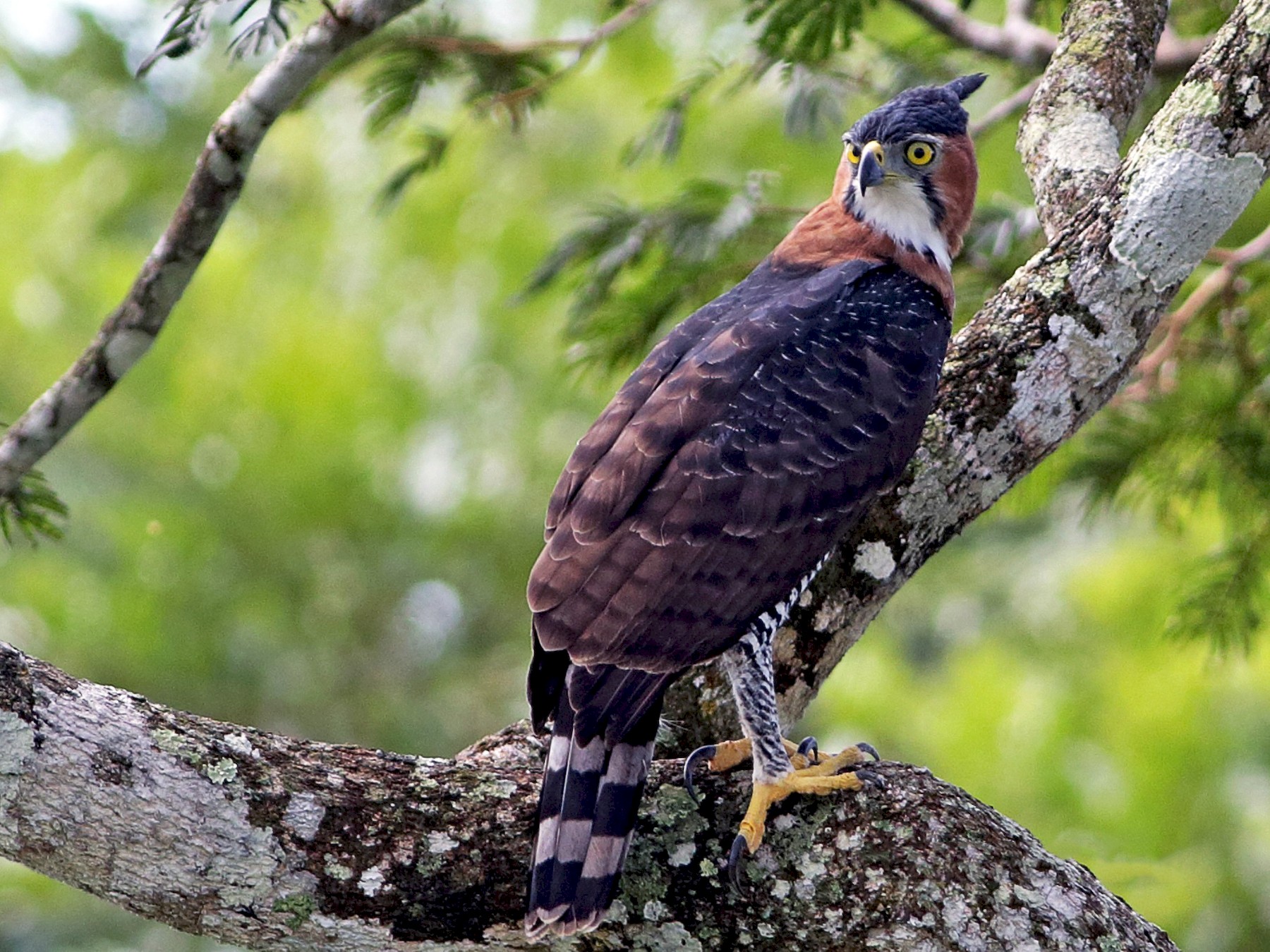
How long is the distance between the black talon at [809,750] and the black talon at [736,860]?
1.46ft

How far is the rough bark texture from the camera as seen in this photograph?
2393 mm

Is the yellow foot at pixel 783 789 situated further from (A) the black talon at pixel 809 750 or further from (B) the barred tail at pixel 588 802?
(B) the barred tail at pixel 588 802

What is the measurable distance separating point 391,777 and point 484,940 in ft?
1.12

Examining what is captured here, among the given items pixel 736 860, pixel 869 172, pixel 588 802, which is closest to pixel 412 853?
pixel 588 802

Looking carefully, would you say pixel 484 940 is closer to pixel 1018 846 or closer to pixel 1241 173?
pixel 1018 846

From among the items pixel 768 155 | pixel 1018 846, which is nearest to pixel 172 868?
pixel 1018 846

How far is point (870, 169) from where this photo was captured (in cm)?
354

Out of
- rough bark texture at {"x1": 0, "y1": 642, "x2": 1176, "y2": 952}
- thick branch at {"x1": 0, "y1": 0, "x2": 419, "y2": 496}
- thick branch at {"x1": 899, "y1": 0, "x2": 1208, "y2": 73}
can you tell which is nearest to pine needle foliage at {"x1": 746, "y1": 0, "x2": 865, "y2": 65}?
thick branch at {"x1": 899, "y1": 0, "x2": 1208, "y2": 73}

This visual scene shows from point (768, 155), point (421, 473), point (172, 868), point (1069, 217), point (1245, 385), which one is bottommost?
point (172, 868)

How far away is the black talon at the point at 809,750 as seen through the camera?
118 inches

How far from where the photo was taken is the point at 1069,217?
342 centimetres

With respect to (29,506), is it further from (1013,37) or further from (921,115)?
(1013,37)

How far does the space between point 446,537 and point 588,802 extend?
6235 millimetres

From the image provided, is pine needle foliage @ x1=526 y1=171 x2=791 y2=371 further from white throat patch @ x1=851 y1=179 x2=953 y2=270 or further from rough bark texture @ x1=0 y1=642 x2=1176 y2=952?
rough bark texture @ x1=0 y1=642 x2=1176 y2=952
